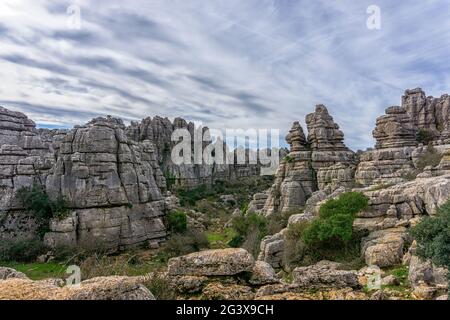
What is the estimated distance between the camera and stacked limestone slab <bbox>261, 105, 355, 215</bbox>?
34688mm

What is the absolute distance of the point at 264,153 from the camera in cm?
9038

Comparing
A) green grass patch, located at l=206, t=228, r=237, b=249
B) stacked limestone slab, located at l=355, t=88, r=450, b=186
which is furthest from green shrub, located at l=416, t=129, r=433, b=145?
green grass patch, located at l=206, t=228, r=237, b=249

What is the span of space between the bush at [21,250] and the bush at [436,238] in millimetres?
27023

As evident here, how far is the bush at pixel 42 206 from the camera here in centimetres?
2845

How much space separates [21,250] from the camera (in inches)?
1017

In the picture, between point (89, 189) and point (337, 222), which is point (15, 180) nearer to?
point (89, 189)

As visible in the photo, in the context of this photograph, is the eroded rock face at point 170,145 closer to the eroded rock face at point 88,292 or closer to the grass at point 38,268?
the grass at point 38,268

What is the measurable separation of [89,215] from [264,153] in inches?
2614

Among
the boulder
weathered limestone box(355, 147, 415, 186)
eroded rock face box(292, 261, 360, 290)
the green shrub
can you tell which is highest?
the green shrub

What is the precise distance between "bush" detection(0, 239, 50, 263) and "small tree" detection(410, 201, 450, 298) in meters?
27.0

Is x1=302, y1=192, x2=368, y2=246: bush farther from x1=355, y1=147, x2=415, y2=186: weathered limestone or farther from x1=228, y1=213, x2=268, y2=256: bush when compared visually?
x1=355, y1=147, x2=415, y2=186: weathered limestone

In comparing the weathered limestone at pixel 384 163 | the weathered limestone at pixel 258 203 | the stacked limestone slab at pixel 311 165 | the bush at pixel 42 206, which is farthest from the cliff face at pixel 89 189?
the weathered limestone at pixel 384 163

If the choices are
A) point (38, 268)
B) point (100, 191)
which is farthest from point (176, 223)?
point (38, 268)
